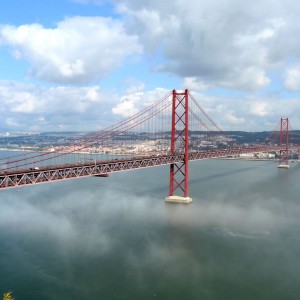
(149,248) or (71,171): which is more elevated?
(71,171)

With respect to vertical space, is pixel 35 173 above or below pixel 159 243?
above

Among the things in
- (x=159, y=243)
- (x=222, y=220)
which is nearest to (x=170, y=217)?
(x=222, y=220)

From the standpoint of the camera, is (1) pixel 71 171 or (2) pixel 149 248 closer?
(2) pixel 149 248

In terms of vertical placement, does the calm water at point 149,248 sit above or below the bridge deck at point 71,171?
below

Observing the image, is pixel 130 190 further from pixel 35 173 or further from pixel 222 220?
pixel 35 173

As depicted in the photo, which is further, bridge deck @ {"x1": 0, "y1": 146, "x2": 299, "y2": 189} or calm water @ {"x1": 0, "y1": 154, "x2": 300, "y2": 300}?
bridge deck @ {"x1": 0, "y1": 146, "x2": 299, "y2": 189}

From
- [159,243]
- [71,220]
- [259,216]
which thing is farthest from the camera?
[259,216]

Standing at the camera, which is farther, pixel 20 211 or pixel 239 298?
pixel 20 211

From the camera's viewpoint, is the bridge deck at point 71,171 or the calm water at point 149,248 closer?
the calm water at point 149,248
